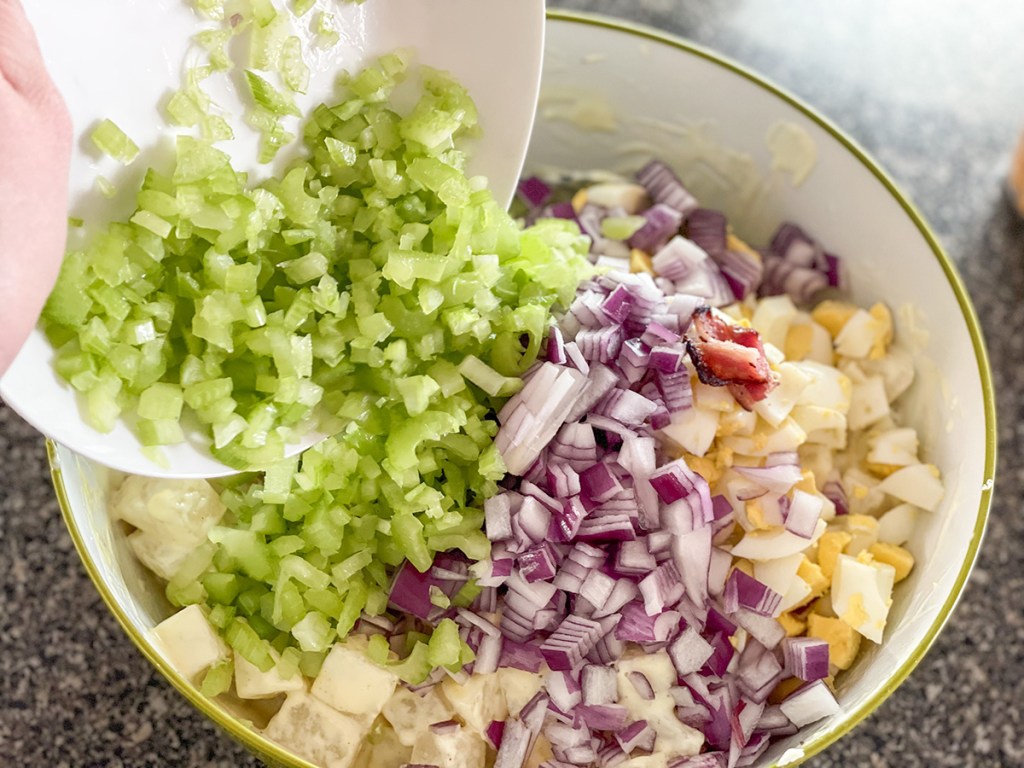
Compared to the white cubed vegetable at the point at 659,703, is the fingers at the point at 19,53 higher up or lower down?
higher up

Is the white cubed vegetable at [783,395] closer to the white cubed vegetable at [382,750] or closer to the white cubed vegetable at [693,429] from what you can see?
the white cubed vegetable at [693,429]

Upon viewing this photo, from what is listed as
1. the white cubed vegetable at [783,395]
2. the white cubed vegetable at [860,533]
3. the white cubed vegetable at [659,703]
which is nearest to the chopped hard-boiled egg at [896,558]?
the white cubed vegetable at [860,533]

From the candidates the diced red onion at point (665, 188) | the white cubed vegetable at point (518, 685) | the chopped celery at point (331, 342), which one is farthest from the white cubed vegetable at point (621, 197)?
the white cubed vegetable at point (518, 685)

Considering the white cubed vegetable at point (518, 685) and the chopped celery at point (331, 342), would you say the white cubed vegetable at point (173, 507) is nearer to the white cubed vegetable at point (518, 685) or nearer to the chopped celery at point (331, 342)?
the chopped celery at point (331, 342)

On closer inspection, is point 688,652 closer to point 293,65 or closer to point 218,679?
point 218,679

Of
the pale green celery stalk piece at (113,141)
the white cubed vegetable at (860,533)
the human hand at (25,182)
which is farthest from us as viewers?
the white cubed vegetable at (860,533)

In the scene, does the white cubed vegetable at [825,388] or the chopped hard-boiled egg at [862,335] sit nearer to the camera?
the white cubed vegetable at [825,388]

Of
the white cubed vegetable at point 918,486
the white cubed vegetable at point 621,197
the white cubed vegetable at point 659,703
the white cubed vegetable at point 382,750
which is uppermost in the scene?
the white cubed vegetable at point 621,197

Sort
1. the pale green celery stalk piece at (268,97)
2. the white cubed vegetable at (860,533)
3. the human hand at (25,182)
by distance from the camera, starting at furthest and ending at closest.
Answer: the white cubed vegetable at (860,533) < the pale green celery stalk piece at (268,97) < the human hand at (25,182)

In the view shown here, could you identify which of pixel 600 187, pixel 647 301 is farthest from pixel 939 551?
pixel 600 187
